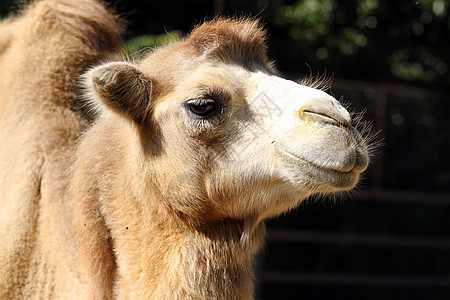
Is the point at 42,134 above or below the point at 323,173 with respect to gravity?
below

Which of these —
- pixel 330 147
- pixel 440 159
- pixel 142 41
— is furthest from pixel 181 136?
pixel 440 159

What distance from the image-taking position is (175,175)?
2613 millimetres

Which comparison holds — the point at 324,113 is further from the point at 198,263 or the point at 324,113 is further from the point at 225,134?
the point at 198,263

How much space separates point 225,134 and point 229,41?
0.51 m

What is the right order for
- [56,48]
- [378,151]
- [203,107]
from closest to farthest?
[203,107], [56,48], [378,151]

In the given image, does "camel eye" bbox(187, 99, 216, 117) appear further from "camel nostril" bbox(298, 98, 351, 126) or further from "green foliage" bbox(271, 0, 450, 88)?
"green foliage" bbox(271, 0, 450, 88)

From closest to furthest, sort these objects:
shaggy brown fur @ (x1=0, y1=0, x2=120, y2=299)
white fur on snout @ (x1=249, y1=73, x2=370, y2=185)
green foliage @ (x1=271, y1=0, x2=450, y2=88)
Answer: white fur on snout @ (x1=249, y1=73, x2=370, y2=185)
shaggy brown fur @ (x1=0, y1=0, x2=120, y2=299)
green foliage @ (x1=271, y1=0, x2=450, y2=88)

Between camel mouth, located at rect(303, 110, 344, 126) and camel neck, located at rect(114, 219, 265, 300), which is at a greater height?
camel mouth, located at rect(303, 110, 344, 126)

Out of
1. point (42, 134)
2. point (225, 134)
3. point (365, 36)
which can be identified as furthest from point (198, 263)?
point (365, 36)

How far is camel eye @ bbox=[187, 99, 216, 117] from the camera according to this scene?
8.45 ft

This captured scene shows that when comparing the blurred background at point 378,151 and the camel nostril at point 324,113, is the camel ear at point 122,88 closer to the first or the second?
the camel nostril at point 324,113

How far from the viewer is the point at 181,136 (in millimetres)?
2611

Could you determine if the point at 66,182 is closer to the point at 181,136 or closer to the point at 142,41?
the point at 181,136

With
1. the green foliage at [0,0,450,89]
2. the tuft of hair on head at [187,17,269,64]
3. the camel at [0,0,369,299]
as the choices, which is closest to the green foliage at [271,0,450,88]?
the green foliage at [0,0,450,89]
